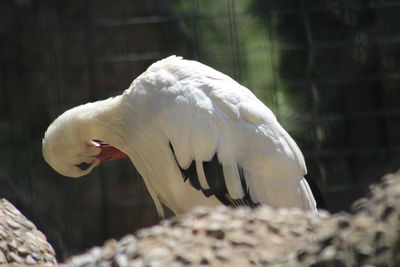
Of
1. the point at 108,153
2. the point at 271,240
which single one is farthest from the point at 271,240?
the point at 108,153

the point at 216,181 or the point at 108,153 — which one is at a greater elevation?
the point at 108,153

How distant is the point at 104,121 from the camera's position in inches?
116

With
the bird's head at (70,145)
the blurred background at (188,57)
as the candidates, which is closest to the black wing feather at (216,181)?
the bird's head at (70,145)

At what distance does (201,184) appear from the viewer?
9.45ft

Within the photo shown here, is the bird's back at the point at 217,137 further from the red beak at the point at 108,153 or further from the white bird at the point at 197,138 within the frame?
the red beak at the point at 108,153

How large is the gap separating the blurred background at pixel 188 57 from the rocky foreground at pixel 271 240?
2949 mm

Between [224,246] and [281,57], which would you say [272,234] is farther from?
[281,57]

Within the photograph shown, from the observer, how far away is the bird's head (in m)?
2.92

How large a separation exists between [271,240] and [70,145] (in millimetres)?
1633

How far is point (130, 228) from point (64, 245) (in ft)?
1.74

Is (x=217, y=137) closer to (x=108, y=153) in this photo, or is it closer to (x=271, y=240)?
(x=108, y=153)

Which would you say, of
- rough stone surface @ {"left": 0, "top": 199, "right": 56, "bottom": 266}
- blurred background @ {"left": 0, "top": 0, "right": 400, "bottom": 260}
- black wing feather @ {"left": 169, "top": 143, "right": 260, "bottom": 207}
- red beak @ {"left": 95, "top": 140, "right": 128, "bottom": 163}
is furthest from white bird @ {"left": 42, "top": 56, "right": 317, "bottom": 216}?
blurred background @ {"left": 0, "top": 0, "right": 400, "bottom": 260}

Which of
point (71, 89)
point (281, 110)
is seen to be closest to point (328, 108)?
point (281, 110)

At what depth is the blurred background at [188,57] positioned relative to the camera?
4.50 m
